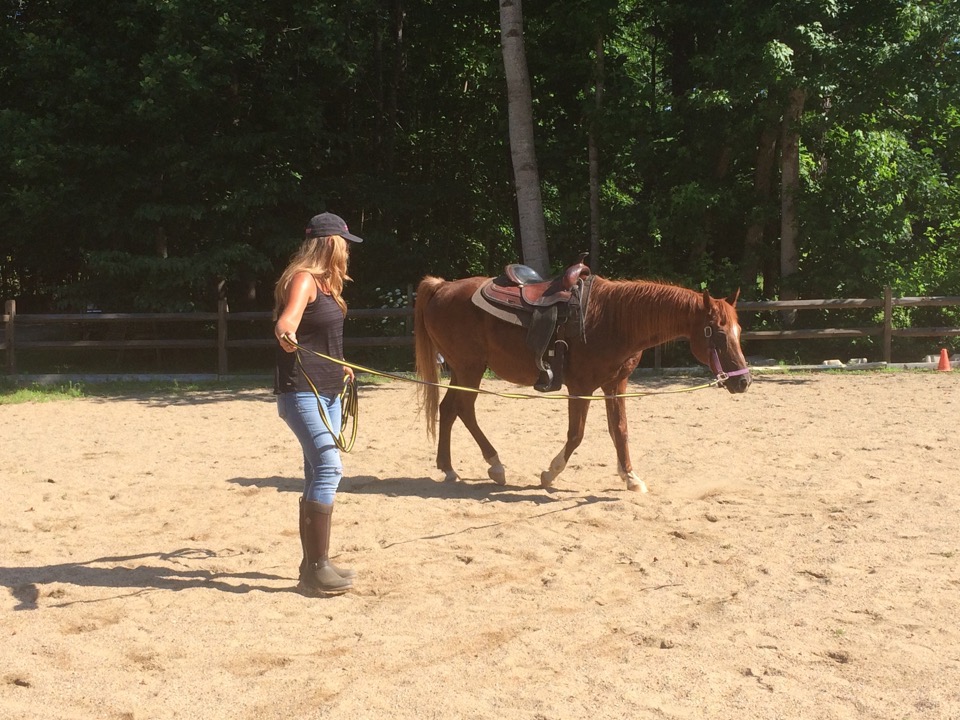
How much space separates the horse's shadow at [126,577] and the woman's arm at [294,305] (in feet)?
4.52

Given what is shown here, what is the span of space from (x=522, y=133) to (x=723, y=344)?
8200mm

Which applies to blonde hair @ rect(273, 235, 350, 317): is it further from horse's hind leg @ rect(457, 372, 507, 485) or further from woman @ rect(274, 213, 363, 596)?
horse's hind leg @ rect(457, 372, 507, 485)

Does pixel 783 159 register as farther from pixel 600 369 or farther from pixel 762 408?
pixel 600 369

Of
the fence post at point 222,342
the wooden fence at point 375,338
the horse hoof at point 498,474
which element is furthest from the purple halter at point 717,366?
the fence post at point 222,342

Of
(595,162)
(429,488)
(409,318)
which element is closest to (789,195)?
(595,162)

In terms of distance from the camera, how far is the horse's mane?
22.0ft

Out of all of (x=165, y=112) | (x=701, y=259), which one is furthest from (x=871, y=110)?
(x=165, y=112)

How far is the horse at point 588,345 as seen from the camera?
655 cm

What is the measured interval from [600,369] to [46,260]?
1421cm

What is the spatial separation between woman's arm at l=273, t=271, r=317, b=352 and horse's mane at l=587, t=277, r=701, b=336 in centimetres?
286

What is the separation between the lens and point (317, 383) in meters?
4.75

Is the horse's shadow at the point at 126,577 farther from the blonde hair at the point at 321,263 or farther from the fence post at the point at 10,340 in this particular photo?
the fence post at the point at 10,340

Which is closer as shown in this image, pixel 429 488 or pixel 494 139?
pixel 429 488

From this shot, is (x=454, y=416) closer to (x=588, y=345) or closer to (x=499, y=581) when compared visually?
(x=588, y=345)
